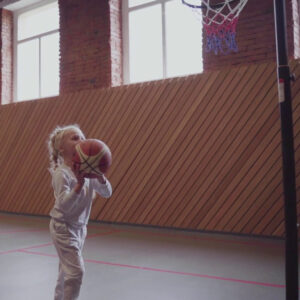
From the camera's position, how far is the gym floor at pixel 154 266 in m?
3.29

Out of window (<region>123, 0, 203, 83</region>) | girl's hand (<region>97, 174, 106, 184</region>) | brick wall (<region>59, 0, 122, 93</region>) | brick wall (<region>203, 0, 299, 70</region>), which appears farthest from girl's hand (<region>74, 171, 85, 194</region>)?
brick wall (<region>59, 0, 122, 93</region>)

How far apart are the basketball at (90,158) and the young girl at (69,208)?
0.05 m

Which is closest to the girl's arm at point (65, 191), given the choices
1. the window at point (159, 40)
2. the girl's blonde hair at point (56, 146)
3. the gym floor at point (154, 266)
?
the girl's blonde hair at point (56, 146)

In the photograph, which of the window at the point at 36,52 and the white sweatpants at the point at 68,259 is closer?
the white sweatpants at the point at 68,259

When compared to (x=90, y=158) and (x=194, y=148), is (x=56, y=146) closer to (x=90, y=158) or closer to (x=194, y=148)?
(x=90, y=158)

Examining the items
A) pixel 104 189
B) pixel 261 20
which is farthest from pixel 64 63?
pixel 104 189

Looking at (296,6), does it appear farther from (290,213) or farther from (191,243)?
(290,213)

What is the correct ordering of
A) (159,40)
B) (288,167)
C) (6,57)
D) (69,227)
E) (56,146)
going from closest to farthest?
(288,167)
(69,227)
(56,146)
(159,40)
(6,57)

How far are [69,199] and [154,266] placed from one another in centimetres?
205

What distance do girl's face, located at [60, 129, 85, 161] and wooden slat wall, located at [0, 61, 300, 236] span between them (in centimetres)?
362

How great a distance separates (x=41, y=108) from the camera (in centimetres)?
842

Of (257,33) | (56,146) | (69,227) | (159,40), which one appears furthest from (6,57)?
(69,227)

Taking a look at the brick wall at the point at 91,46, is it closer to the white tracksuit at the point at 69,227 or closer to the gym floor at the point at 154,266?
the gym floor at the point at 154,266

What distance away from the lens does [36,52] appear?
34.1 ft
